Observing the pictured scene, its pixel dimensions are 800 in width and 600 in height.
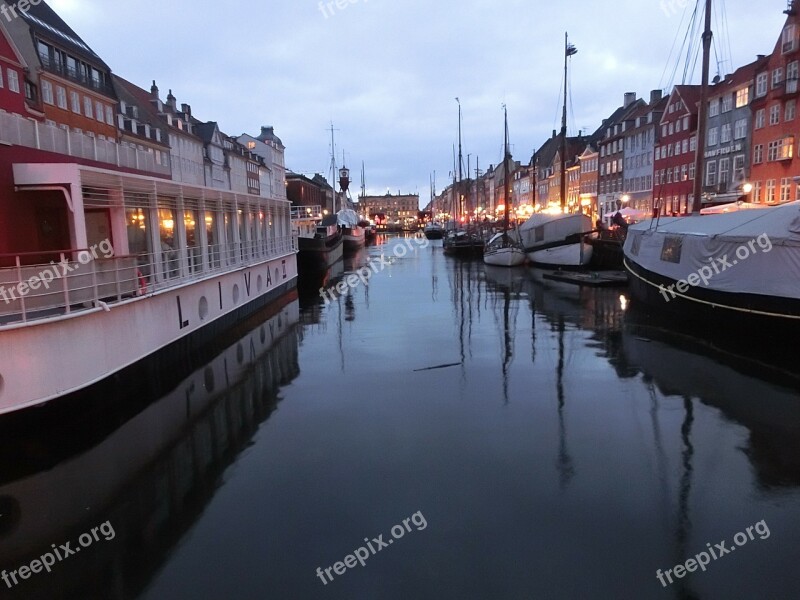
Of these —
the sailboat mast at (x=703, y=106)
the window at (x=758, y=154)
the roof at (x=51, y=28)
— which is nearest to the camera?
the sailboat mast at (x=703, y=106)

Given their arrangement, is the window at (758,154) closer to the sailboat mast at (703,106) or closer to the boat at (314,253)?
the sailboat mast at (703,106)

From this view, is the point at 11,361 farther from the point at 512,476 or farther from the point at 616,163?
the point at 616,163

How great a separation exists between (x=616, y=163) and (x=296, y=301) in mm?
56463

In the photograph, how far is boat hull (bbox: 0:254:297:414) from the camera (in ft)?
32.0

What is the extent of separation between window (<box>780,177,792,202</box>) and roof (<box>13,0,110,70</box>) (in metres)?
49.9

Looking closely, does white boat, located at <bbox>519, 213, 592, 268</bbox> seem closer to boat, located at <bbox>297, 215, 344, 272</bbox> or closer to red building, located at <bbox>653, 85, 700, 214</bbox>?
boat, located at <bbox>297, 215, 344, 272</bbox>

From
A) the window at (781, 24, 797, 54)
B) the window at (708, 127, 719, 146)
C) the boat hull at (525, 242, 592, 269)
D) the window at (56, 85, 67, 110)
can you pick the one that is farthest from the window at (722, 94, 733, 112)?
the window at (56, 85, 67, 110)

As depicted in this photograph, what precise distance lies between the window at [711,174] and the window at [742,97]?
537cm

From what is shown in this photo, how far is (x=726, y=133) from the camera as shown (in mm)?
49500

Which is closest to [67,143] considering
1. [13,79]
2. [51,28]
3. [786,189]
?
[13,79]

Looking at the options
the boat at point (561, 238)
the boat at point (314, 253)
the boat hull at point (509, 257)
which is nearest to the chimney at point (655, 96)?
the boat at point (561, 238)

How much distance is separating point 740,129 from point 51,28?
51794 millimetres

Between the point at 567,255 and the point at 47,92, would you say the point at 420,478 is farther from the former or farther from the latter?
the point at 47,92

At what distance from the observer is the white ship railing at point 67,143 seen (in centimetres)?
1264
